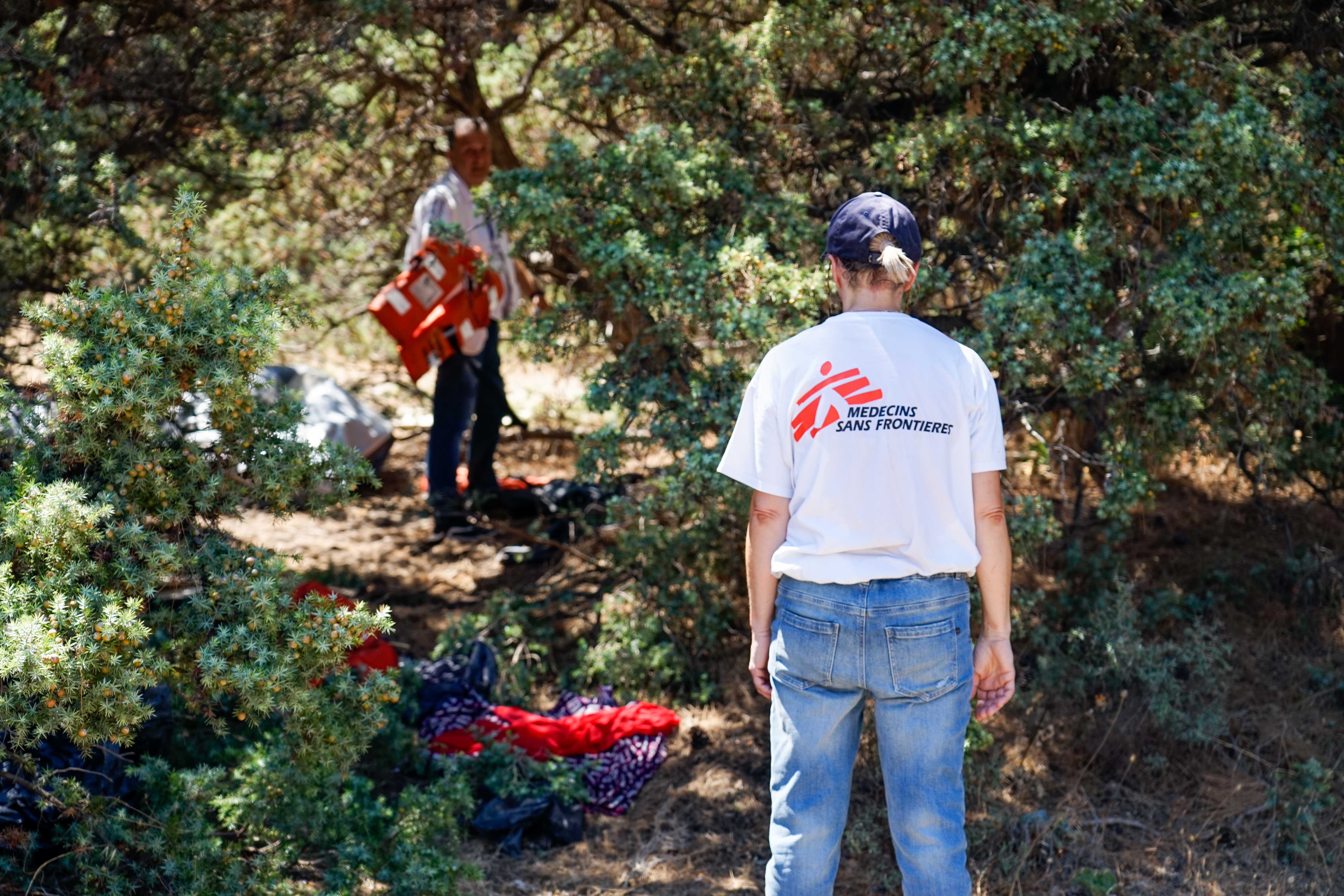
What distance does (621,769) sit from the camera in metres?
3.58

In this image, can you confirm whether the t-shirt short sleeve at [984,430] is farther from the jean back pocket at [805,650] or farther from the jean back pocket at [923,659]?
the jean back pocket at [805,650]

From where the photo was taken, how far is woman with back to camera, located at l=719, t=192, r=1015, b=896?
82.1 inches

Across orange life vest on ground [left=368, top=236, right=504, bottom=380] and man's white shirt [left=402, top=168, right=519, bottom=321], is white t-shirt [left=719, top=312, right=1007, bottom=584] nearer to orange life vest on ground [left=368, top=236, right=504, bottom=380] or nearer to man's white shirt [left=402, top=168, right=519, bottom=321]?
orange life vest on ground [left=368, top=236, right=504, bottom=380]

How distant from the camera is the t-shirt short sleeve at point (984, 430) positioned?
2150mm

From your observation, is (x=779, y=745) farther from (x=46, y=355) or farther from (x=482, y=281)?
(x=482, y=281)

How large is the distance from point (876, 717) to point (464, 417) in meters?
3.48

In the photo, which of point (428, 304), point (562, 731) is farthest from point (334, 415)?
point (562, 731)

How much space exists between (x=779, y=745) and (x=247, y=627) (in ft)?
3.93

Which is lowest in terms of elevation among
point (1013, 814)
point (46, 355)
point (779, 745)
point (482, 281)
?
point (1013, 814)

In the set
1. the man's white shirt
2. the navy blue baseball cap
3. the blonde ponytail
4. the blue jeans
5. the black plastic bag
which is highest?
the man's white shirt

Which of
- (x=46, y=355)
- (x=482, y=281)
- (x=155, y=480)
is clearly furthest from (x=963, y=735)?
(x=482, y=281)

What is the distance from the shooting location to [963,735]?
2.14m

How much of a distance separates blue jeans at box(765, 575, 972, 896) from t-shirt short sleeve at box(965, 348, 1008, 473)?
0.77ft

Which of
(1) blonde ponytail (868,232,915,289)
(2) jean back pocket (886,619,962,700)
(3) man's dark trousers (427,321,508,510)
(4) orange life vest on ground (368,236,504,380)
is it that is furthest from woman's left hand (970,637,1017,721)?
(3) man's dark trousers (427,321,508,510)
